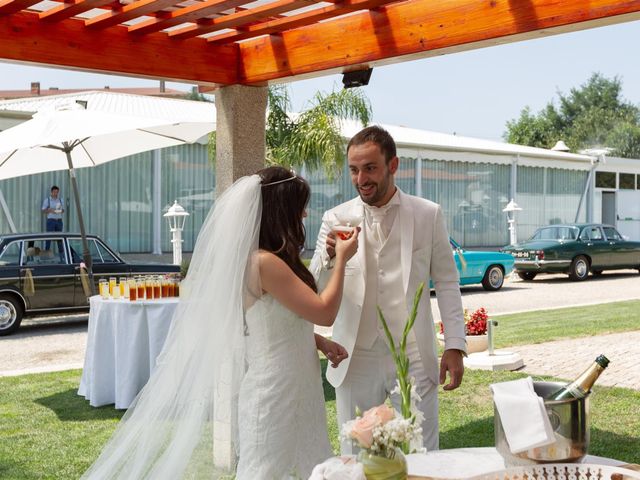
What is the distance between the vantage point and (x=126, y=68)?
5.52 metres

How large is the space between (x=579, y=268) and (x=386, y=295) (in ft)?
66.8

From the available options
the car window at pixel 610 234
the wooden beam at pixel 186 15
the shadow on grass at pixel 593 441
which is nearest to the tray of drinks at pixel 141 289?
the shadow on grass at pixel 593 441

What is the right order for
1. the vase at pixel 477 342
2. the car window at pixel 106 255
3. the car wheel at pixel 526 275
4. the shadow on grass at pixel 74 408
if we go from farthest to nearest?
the car wheel at pixel 526 275, the car window at pixel 106 255, the vase at pixel 477 342, the shadow on grass at pixel 74 408

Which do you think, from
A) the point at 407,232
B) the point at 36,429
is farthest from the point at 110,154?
the point at 407,232

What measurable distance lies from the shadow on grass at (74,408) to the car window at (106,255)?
5913 millimetres

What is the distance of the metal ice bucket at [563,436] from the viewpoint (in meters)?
2.44

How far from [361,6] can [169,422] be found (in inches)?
99.9

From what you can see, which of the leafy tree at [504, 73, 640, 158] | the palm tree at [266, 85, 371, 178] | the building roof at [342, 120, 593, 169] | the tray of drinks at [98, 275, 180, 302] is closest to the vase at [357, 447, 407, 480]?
the tray of drinks at [98, 275, 180, 302]

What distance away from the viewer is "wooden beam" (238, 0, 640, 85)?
162 inches

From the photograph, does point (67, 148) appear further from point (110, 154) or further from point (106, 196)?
point (106, 196)

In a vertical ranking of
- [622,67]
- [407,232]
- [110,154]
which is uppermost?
[622,67]

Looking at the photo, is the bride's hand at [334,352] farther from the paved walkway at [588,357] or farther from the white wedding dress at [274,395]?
the paved walkway at [588,357]

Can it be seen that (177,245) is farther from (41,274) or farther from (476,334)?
(476,334)

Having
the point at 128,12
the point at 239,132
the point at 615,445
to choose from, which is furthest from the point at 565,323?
the point at 128,12
